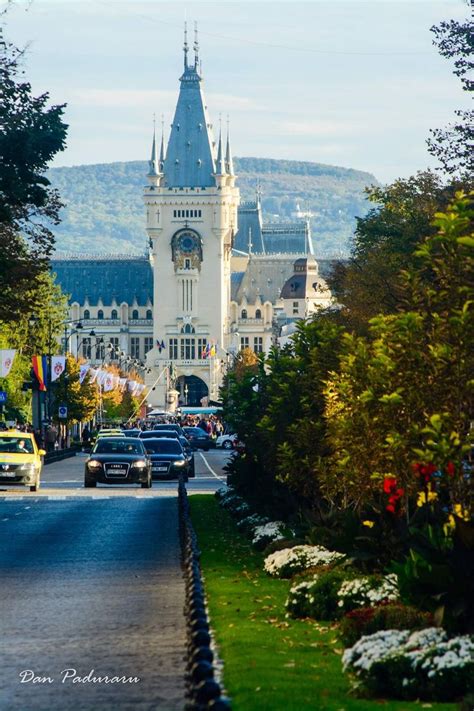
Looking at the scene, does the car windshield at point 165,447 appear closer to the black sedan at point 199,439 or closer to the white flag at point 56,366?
the white flag at point 56,366

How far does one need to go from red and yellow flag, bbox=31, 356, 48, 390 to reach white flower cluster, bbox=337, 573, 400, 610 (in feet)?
223

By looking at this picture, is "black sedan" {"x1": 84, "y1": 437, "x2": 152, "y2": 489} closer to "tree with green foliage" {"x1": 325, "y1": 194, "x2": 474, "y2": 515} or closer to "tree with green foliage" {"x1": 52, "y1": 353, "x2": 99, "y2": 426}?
"tree with green foliage" {"x1": 325, "y1": 194, "x2": 474, "y2": 515}

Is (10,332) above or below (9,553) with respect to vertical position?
above

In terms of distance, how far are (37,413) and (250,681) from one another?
274 feet

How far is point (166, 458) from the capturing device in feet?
203

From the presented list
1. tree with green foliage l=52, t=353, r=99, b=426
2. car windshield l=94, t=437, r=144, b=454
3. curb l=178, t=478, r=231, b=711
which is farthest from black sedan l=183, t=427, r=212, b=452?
curb l=178, t=478, r=231, b=711

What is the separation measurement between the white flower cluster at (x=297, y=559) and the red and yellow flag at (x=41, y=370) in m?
62.1

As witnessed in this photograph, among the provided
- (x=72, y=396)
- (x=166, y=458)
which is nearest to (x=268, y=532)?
(x=166, y=458)

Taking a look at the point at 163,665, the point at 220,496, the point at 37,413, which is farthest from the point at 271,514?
the point at 37,413

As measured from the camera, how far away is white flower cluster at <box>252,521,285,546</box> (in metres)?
27.7

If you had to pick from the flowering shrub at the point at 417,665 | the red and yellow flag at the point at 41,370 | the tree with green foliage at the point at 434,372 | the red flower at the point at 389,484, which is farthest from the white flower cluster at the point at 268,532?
the red and yellow flag at the point at 41,370

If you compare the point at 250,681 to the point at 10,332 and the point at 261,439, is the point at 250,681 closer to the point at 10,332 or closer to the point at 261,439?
the point at 261,439

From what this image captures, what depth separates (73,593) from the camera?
71.4ft

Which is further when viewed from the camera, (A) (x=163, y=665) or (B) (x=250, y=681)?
(A) (x=163, y=665)
